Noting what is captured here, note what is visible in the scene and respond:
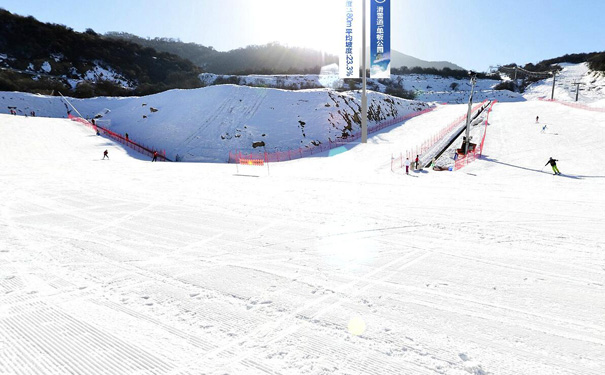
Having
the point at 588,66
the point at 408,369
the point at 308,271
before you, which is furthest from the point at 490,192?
the point at 588,66

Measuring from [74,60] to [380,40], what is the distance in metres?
79.3

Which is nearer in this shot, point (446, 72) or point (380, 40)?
point (380, 40)

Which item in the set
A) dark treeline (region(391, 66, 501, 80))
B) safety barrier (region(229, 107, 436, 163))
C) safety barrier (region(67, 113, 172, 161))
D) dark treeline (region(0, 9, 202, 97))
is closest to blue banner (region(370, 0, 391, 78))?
safety barrier (region(229, 107, 436, 163))

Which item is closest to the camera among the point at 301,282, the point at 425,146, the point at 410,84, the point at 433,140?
the point at 301,282

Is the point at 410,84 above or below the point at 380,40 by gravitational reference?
above

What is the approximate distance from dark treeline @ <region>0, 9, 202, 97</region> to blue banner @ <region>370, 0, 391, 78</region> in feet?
159

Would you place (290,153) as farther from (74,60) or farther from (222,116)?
(74,60)

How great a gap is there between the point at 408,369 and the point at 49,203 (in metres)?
12.1

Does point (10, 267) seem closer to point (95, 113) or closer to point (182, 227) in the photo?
point (182, 227)

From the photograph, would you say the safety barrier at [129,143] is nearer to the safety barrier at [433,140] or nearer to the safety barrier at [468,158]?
the safety barrier at [433,140]

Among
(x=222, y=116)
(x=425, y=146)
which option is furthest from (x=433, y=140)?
(x=222, y=116)

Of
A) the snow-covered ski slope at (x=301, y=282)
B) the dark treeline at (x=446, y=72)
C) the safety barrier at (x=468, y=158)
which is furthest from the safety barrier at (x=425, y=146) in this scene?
the dark treeline at (x=446, y=72)

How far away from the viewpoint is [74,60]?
71.4 metres

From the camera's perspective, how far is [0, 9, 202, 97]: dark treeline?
54.3 meters
